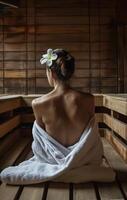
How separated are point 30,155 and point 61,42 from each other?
2.46 metres

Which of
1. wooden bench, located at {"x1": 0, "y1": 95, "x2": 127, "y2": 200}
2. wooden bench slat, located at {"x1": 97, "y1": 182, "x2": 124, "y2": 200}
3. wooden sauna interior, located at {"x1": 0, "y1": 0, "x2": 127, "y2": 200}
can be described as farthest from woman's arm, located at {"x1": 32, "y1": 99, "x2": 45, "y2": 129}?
wooden sauna interior, located at {"x1": 0, "y1": 0, "x2": 127, "y2": 200}

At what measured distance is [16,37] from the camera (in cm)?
565

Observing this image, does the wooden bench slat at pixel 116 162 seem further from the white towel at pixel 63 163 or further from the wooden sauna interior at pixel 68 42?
the wooden sauna interior at pixel 68 42

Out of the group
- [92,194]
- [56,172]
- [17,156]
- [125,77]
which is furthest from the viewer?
[125,77]

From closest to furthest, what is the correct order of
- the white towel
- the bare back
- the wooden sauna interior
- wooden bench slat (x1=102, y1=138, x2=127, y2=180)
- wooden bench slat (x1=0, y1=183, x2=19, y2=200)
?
wooden bench slat (x1=0, y1=183, x2=19, y2=200), the white towel, the bare back, wooden bench slat (x1=102, y1=138, x2=127, y2=180), the wooden sauna interior

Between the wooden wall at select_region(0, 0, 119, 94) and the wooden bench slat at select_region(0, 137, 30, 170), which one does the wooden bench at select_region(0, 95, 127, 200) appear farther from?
the wooden wall at select_region(0, 0, 119, 94)

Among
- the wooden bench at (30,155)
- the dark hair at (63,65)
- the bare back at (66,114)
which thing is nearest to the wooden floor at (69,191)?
the wooden bench at (30,155)

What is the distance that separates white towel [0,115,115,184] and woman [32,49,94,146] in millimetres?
51

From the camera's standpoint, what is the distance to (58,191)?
7.84ft

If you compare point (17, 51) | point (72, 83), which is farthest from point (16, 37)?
point (72, 83)

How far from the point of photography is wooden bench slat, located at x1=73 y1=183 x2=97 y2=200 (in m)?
2.26

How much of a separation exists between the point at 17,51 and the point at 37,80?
0.50 metres

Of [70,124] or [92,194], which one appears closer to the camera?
[92,194]

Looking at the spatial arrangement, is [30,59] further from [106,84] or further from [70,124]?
[70,124]
